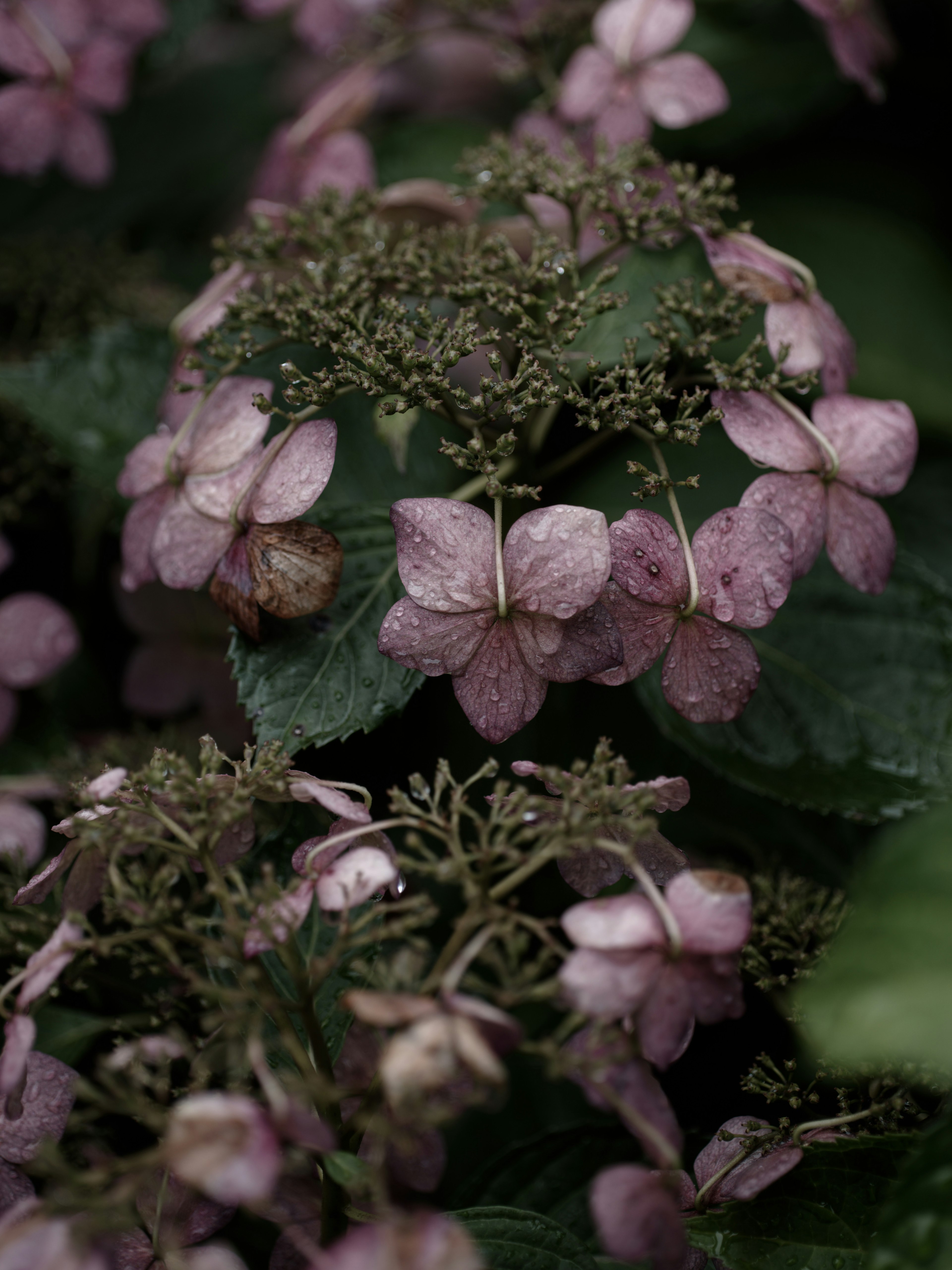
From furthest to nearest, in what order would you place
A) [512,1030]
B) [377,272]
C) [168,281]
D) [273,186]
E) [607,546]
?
[168,281] → [273,186] → [377,272] → [607,546] → [512,1030]

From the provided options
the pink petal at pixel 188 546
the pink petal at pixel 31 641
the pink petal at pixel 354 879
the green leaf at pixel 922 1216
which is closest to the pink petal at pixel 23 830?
the pink petal at pixel 31 641

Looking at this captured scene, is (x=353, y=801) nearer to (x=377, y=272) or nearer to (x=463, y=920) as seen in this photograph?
(x=463, y=920)

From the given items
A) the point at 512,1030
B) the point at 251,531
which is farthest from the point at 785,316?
the point at 512,1030

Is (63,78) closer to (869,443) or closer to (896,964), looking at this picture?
(869,443)

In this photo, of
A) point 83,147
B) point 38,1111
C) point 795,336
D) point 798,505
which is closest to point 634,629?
point 798,505

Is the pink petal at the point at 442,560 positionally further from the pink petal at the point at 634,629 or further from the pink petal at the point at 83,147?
the pink petal at the point at 83,147

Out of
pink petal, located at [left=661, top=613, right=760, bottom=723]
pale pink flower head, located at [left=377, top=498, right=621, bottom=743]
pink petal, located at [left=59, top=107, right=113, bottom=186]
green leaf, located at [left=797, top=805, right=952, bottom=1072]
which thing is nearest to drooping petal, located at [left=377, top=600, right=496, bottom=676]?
pale pink flower head, located at [left=377, top=498, right=621, bottom=743]

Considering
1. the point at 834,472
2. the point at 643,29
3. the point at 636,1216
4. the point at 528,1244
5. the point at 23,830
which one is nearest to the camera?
the point at 636,1216
